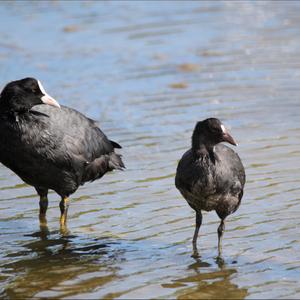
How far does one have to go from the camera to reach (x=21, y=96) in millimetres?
8961

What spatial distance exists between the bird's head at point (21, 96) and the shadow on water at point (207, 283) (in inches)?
87.8

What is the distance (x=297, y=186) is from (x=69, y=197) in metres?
2.31

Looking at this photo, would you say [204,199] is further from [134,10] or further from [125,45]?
[134,10]

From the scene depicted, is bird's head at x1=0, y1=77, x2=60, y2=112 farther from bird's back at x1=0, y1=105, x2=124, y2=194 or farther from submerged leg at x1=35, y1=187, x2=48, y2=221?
submerged leg at x1=35, y1=187, x2=48, y2=221

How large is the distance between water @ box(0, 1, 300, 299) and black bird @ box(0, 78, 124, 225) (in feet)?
1.30

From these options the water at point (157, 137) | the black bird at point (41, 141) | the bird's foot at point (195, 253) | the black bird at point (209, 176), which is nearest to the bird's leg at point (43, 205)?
the black bird at point (41, 141)

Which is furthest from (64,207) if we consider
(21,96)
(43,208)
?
(21,96)

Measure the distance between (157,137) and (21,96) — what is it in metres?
2.85

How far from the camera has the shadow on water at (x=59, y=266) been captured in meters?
7.46

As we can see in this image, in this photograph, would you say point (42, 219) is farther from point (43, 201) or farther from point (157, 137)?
point (157, 137)

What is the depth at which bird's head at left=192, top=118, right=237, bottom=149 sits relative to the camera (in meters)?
8.10

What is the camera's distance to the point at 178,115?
12.3 m

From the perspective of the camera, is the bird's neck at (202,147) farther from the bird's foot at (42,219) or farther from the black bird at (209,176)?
the bird's foot at (42,219)

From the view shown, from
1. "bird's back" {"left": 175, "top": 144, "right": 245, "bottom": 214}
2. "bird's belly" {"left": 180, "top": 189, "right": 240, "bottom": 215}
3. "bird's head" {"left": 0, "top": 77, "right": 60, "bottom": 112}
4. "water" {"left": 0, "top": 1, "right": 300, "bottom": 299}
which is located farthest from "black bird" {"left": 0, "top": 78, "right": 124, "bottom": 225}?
"bird's belly" {"left": 180, "top": 189, "right": 240, "bottom": 215}
